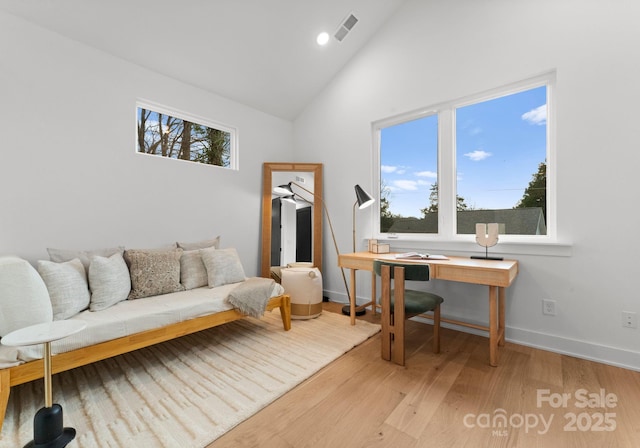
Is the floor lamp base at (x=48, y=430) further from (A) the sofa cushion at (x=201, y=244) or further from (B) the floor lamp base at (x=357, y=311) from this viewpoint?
(B) the floor lamp base at (x=357, y=311)

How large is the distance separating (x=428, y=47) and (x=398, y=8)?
0.67 m

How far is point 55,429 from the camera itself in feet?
4.16

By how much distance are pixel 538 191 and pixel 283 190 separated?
274cm

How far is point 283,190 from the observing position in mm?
3760

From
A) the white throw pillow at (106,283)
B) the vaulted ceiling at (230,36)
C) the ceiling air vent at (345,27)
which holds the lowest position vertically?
the white throw pillow at (106,283)

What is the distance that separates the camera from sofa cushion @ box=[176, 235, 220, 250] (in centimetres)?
300

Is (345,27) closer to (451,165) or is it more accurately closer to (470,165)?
(451,165)

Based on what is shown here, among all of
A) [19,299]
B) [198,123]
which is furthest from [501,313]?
[198,123]

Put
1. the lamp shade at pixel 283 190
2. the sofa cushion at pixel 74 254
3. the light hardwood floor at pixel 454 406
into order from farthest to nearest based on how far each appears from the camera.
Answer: the lamp shade at pixel 283 190, the sofa cushion at pixel 74 254, the light hardwood floor at pixel 454 406

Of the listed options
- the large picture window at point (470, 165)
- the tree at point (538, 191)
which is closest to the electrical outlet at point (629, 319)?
the large picture window at point (470, 165)

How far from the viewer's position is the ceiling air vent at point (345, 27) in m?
3.14

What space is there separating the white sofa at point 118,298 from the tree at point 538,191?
94.1 inches

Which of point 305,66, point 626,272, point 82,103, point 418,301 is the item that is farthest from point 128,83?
point 626,272

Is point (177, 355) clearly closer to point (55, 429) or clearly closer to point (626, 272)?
point (55, 429)
